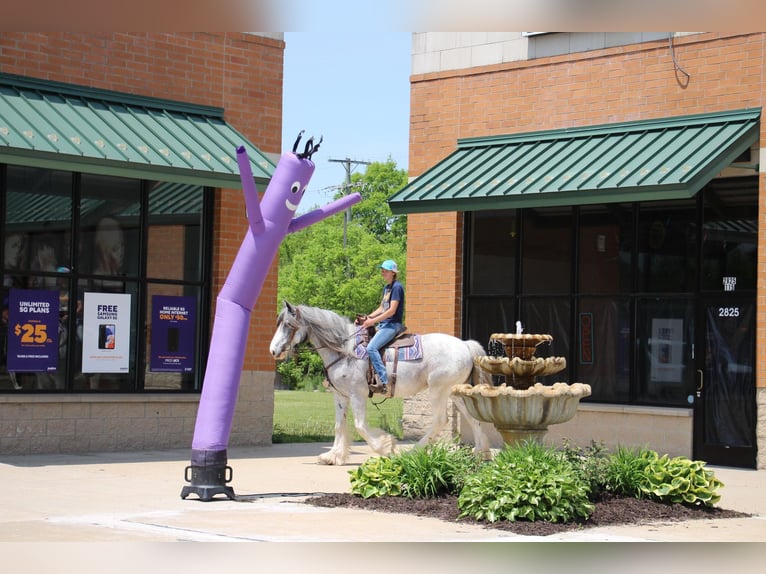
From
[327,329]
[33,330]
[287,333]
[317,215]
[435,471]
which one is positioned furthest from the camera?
[33,330]

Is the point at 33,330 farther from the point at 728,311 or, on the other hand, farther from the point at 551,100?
the point at 728,311

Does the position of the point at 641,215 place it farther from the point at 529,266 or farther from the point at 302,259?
the point at 302,259

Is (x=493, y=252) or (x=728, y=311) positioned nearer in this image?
(x=728, y=311)

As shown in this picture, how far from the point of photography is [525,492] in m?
10.6

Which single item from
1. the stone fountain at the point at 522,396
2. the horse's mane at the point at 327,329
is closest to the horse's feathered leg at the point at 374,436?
the horse's mane at the point at 327,329

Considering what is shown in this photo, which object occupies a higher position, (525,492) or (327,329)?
(327,329)

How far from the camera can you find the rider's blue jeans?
1608 centimetres

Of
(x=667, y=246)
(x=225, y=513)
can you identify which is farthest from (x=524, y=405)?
(x=667, y=246)

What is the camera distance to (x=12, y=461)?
52.0 ft

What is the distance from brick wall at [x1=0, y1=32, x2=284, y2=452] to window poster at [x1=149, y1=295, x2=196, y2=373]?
513mm

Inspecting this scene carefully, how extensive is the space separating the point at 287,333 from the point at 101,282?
3593mm

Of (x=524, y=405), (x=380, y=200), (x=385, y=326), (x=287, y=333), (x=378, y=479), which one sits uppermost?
(x=380, y=200)

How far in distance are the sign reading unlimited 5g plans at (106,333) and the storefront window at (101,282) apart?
0.6 inches
